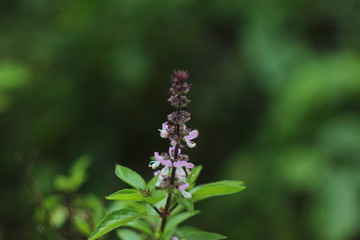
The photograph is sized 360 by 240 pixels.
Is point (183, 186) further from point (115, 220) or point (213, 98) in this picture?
point (213, 98)

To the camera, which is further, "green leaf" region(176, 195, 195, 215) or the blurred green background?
the blurred green background

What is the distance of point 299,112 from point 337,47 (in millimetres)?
1069

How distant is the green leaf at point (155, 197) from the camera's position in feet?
3.72

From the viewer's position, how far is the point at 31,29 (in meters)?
5.12

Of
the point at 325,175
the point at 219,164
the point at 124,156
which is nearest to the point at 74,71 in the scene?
the point at 124,156

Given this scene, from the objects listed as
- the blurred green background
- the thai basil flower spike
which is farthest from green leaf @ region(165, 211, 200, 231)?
the blurred green background

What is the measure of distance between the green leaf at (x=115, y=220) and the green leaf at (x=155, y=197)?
0.06m

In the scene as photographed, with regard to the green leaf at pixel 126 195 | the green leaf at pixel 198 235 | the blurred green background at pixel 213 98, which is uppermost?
the blurred green background at pixel 213 98

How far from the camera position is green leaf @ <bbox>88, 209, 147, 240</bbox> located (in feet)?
3.61

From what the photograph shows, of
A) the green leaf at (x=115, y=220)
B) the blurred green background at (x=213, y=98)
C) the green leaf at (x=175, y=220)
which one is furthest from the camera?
the blurred green background at (x=213, y=98)

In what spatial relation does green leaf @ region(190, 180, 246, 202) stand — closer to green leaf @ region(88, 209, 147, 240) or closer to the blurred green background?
green leaf @ region(88, 209, 147, 240)

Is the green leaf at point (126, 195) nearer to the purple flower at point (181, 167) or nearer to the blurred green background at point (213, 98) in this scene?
the purple flower at point (181, 167)

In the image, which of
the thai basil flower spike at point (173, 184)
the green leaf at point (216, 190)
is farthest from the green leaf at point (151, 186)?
the green leaf at point (216, 190)

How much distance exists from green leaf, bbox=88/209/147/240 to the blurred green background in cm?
282
